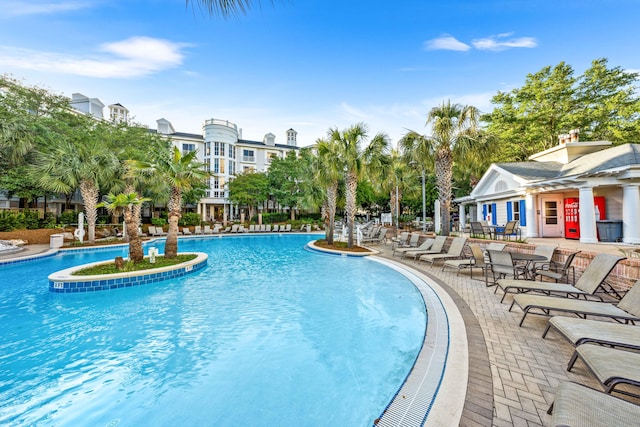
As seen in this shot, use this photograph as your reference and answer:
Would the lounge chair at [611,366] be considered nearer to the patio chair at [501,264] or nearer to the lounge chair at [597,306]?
the lounge chair at [597,306]

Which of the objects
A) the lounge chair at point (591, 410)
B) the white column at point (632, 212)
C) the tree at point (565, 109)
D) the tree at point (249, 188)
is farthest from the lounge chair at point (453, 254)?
the tree at point (249, 188)

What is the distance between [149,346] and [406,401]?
13.7ft

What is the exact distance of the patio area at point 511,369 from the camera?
225 cm

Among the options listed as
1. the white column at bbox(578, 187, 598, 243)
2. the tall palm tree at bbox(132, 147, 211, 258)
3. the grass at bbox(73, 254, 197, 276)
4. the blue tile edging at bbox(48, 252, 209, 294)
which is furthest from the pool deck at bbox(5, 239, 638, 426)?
the tall palm tree at bbox(132, 147, 211, 258)

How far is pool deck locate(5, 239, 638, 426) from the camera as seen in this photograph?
2.25 meters

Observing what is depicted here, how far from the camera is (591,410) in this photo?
5.42 ft

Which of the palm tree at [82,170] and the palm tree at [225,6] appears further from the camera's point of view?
the palm tree at [82,170]

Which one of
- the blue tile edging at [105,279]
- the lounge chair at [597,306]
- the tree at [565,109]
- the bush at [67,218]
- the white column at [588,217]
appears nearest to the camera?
the lounge chair at [597,306]

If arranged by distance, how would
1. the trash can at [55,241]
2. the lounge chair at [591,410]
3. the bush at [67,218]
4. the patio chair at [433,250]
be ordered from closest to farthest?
the lounge chair at [591,410]
the patio chair at [433,250]
the trash can at [55,241]
the bush at [67,218]

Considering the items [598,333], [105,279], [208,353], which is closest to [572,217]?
[598,333]

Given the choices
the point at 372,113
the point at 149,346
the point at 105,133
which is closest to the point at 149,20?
the point at 149,346

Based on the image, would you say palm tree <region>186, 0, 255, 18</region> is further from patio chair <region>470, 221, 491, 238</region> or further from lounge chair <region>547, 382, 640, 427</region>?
patio chair <region>470, 221, 491, 238</region>

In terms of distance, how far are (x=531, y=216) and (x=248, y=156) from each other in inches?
1473

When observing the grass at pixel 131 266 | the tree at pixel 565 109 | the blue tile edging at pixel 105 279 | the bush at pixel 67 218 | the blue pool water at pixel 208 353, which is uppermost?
the tree at pixel 565 109
